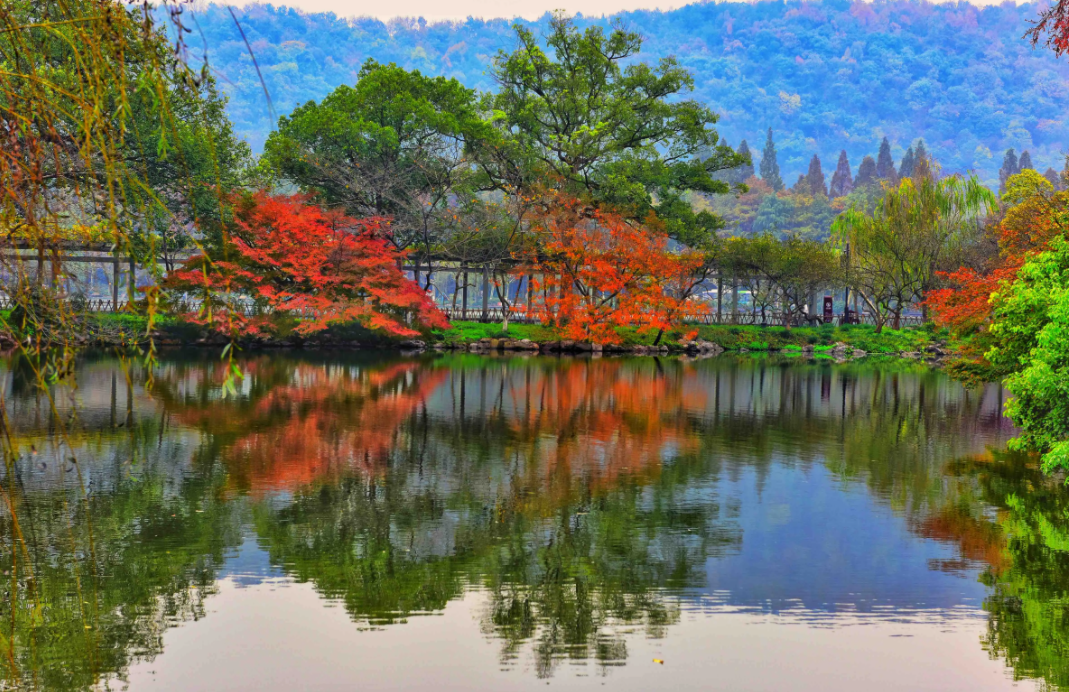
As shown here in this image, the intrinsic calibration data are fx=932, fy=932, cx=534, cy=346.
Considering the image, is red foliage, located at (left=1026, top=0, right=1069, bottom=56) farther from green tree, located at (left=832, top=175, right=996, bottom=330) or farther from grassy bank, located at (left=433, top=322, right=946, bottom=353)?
green tree, located at (left=832, top=175, right=996, bottom=330)

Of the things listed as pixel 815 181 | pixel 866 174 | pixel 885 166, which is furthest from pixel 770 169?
pixel 885 166

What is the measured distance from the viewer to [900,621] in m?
7.10

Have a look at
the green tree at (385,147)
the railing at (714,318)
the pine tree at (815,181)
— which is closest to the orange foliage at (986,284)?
the green tree at (385,147)

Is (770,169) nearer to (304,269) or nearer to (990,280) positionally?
(304,269)

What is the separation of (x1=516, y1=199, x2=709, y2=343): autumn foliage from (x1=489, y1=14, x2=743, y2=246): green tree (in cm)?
223

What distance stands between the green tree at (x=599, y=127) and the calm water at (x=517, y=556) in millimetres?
26866

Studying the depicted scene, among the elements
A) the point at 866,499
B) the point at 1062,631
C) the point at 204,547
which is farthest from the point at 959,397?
the point at 204,547

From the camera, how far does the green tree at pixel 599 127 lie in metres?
42.6

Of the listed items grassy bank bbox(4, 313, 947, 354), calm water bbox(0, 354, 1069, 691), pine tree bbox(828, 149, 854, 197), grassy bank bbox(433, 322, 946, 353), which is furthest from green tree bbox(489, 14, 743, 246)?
pine tree bbox(828, 149, 854, 197)

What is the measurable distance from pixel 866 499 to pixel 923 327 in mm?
43625

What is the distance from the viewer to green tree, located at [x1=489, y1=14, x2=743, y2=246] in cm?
4262

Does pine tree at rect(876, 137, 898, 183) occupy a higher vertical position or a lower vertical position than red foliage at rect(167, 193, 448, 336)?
higher

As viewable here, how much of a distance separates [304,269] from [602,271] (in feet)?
40.0

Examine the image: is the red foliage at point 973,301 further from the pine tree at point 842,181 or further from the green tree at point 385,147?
the pine tree at point 842,181
